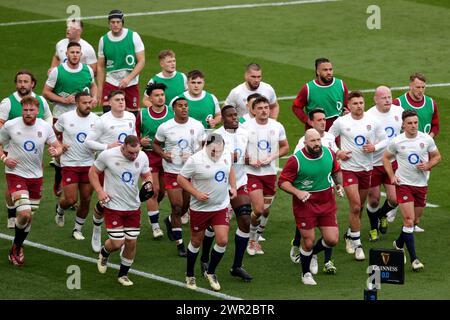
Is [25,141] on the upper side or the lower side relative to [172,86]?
lower

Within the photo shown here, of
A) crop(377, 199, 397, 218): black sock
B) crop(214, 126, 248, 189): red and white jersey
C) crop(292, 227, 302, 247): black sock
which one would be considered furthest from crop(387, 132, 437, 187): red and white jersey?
crop(214, 126, 248, 189): red and white jersey

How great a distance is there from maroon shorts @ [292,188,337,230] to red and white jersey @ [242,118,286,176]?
152 cm

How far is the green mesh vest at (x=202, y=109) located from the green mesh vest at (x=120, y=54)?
3485 mm

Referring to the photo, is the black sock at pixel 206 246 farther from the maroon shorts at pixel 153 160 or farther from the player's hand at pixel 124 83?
the player's hand at pixel 124 83

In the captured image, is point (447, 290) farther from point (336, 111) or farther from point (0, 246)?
point (0, 246)

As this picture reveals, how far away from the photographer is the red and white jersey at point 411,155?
2133 centimetres

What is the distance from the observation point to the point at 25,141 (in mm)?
21391

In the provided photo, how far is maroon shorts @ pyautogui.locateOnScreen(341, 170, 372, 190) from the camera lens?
22125 mm

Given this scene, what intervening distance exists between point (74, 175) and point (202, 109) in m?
2.32

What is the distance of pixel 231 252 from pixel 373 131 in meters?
2.92

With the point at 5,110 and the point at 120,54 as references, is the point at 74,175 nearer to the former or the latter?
the point at 5,110

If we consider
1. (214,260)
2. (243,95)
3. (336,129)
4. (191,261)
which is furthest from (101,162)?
(336,129)

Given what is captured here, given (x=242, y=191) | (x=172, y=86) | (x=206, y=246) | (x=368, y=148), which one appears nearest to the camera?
(x=206, y=246)
